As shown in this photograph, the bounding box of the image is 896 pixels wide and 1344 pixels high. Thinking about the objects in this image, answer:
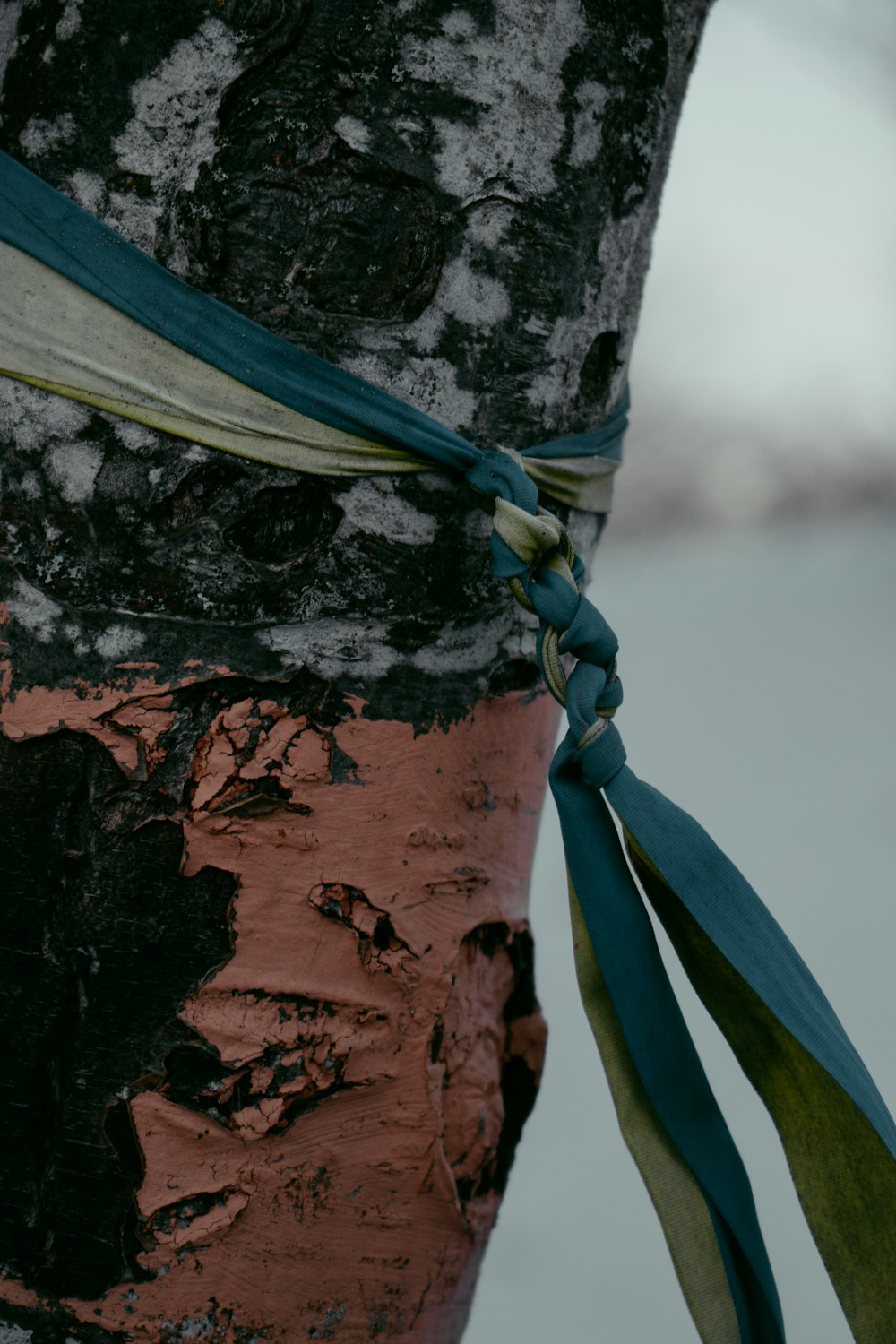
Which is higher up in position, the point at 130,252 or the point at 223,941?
the point at 130,252

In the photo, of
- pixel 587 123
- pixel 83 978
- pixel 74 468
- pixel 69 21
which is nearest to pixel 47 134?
pixel 69 21

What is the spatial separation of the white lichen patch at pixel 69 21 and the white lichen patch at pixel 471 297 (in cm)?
20

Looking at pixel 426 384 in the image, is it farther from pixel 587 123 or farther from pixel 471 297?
pixel 587 123

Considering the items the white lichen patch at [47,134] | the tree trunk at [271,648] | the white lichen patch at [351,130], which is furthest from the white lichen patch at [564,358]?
the white lichen patch at [47,134]

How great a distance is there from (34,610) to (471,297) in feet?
0.85

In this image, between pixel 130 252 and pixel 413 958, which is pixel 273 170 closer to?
pixel 130 252

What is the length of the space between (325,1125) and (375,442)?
1.12 ft

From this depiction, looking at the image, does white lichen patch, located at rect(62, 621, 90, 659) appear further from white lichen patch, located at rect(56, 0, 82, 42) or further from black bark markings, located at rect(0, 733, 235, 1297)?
white lichen patch, located at rect(56, 0, 82, 42)

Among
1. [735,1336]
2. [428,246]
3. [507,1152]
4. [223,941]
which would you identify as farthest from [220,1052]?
[428,246]

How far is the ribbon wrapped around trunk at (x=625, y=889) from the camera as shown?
63cm

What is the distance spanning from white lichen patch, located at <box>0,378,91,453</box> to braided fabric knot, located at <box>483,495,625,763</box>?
204 millimetres

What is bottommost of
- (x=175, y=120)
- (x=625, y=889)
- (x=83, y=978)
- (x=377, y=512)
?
(x=83, y=978)

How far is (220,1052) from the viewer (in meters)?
0.66

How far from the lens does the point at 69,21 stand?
24.5 inches
